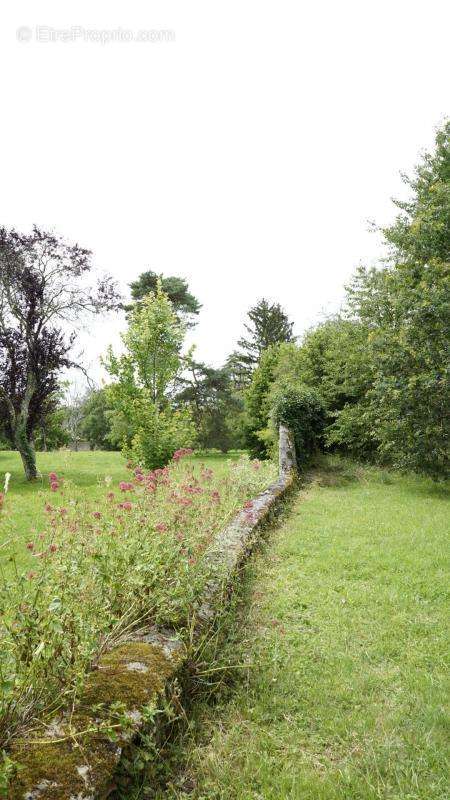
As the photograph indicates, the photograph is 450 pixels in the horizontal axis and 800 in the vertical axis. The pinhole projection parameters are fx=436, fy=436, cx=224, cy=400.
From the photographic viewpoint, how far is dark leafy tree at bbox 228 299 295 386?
34.9 m

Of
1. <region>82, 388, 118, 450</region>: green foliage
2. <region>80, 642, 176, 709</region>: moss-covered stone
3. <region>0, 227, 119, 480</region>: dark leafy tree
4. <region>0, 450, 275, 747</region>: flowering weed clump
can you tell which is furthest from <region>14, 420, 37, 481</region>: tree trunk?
<region>82, 388, 118, 450</region>: green foliage

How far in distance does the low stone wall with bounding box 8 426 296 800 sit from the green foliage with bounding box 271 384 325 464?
10883mm

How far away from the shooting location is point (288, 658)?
350 cm

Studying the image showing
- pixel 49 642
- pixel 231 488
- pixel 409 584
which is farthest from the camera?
pixel 231 488

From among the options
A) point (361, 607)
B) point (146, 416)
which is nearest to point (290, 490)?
point (146, 416)

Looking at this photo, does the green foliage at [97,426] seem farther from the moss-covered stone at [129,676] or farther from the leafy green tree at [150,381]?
the moss-covered stone at [129,676]

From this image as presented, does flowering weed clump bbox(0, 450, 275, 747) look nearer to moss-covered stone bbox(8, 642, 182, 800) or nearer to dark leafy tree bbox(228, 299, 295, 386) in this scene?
moss-covered stone bbox(8, 642, 182, 800)

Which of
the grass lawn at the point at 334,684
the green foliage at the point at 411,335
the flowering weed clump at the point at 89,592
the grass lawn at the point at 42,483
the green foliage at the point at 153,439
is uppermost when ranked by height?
the green foliage at the point at 411,335

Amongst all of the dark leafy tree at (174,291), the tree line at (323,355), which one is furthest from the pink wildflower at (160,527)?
the dark leafy tree at (174,291)

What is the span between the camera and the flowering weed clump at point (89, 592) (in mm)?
2093

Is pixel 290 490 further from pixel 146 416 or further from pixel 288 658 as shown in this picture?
pixel 288 658

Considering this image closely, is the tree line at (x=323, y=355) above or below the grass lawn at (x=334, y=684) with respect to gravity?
above

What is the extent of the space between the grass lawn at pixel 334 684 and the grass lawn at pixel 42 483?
1.87 meters

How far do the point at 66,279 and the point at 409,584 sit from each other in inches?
542
